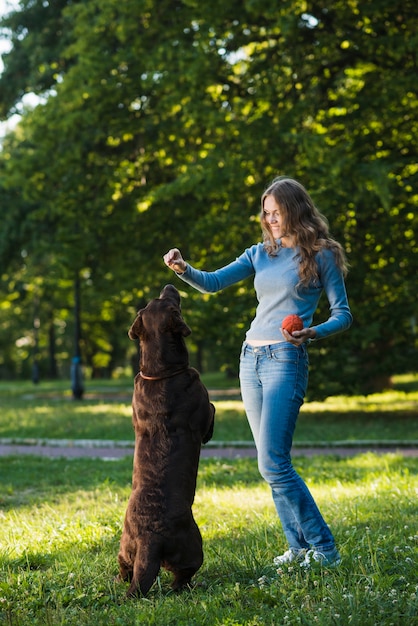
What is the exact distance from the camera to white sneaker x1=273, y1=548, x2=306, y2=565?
4.95 m

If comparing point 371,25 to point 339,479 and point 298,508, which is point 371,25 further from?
point 298,508

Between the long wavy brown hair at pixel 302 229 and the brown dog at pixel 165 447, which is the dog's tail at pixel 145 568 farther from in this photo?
the long wavy brown hair at pixel 302 229

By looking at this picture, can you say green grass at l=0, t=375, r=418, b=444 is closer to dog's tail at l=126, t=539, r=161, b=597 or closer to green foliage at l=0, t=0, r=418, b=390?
green foliage at l=0, t=0, r=418, b=390

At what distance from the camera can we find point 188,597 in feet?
15.0

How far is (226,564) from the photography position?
5145 millimetres

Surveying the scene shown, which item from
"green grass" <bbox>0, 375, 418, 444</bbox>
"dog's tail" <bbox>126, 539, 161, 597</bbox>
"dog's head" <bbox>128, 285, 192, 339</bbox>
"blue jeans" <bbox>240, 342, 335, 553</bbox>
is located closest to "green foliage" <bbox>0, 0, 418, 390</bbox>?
"green grass" <bbox>0, 375, 418, 444</bbox>

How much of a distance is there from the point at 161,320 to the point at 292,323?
2.34ft

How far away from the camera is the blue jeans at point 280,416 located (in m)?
4.80

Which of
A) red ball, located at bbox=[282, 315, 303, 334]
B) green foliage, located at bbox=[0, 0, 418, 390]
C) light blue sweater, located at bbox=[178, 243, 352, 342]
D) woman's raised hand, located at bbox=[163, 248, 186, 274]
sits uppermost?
green foliage, located at bbox=[0, 0, 418, 390]

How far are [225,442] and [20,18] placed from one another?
16.9 metres

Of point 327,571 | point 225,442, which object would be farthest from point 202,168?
point 327,571

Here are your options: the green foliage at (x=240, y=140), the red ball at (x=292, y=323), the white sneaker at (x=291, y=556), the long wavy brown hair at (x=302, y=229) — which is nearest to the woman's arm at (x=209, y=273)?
the long wavy brown hair at (x=302, y=229)

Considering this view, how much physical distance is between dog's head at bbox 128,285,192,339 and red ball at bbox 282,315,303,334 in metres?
0.52

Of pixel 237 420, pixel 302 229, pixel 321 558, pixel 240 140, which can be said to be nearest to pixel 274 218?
pixel 302 229
